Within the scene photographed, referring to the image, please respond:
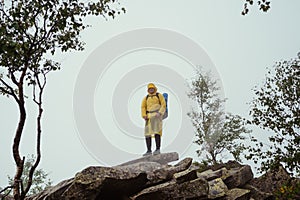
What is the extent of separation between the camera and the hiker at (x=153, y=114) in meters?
17.4

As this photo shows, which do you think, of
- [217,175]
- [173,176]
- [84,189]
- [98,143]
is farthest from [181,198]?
[98,143]

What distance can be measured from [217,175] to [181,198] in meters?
4.56

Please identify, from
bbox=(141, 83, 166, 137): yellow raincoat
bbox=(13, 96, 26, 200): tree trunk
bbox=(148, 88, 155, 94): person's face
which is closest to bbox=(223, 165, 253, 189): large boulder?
bbox=(141, 83, 166, 137): yellow raincoat

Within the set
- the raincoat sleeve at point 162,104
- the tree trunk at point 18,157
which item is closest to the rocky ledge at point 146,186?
the tree trunk at point 18,157

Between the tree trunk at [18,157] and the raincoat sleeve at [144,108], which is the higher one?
the raincoat sleeve at [144,108]

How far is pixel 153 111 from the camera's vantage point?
17.6 metres

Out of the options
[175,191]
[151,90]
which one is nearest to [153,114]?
[151,90]

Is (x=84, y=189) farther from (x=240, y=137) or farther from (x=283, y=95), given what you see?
(x=240, y=137)

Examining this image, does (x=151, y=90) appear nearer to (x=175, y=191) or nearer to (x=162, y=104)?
(x=162, y=104)

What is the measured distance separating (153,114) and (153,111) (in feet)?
0.62

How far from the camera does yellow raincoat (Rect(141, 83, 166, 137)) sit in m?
17.4

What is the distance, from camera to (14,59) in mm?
8898

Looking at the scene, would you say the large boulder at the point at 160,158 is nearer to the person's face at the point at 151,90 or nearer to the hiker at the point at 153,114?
the hiker at the point at 153,114

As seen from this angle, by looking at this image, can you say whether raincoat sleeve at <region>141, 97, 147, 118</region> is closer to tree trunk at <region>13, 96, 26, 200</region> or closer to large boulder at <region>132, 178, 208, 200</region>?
large boulder at <region>132, 178, 208, 200</region>
